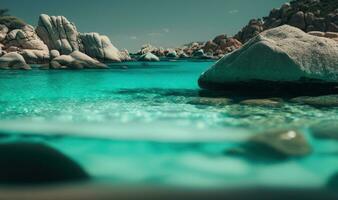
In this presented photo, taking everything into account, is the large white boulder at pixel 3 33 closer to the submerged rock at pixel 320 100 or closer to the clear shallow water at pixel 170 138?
the clear shallow water at pixel 170 138

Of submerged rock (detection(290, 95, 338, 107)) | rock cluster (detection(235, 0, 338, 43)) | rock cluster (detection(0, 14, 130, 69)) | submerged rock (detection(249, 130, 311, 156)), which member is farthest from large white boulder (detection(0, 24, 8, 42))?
rock cluster (detection(235, 0, 338, 43))

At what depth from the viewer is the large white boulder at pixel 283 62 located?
12828 millimetres

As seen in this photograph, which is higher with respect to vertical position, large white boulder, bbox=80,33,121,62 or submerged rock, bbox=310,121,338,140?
large white boulder, bbox=80,33,121,62

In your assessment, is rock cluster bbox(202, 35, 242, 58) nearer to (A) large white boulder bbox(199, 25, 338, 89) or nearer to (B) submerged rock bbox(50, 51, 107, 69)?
(B) submerged rock bbox(50, 51, 107, 69)

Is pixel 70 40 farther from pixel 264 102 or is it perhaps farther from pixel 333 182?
pixel 333 182

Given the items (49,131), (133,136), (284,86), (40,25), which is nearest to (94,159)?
(133,136)

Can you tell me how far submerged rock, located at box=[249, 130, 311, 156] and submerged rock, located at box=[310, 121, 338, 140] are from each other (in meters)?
0.96

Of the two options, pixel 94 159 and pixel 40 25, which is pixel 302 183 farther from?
pixel 40 25

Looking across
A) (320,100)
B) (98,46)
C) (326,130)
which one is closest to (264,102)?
(320,100)

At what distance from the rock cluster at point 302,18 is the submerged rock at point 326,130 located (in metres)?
88.5

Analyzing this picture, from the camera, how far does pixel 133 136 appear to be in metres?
7.83

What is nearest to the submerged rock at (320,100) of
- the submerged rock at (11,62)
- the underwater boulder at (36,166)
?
the underwater boulder at (36,166)

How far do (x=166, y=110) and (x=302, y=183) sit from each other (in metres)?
6.22

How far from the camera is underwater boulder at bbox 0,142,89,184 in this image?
17.2 feet
